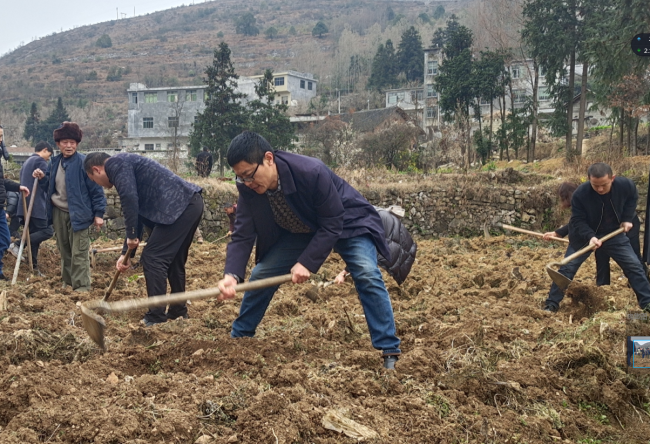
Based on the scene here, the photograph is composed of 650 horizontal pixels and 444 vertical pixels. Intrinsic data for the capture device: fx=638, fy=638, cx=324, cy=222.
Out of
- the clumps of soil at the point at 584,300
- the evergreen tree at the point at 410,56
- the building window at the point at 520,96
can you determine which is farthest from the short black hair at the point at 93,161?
the evergreen tree at the point at 410,56

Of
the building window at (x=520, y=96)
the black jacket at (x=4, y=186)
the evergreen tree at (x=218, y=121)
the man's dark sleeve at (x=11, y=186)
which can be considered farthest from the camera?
the building window at (x=520, y=96)

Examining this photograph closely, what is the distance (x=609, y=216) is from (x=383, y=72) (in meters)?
55.3

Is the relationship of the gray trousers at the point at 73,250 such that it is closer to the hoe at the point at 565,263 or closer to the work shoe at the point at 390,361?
the work shoe at the point at 390,361

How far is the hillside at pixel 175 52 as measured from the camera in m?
72.8

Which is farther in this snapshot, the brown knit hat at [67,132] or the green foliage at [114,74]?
the green foliage at [114,74]

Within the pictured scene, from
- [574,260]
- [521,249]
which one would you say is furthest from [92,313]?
[521,249]

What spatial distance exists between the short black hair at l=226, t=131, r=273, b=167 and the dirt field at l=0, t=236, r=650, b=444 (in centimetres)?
121

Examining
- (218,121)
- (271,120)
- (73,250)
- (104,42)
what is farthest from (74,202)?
(104,42)

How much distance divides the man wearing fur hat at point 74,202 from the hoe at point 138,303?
121 inches

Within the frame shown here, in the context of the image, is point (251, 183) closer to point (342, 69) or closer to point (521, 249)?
point (521, 249)

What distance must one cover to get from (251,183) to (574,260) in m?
3.97

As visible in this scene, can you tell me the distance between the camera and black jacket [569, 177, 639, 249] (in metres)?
5.96

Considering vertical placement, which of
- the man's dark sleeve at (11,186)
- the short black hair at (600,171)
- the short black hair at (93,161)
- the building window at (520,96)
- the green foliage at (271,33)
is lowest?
the man's dark sleeve at (11,186)

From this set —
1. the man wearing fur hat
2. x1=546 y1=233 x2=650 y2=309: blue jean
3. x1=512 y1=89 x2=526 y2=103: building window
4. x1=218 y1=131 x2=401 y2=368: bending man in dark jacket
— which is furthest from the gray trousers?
x1=512 y1=89 x2=526 y2=103: building window
